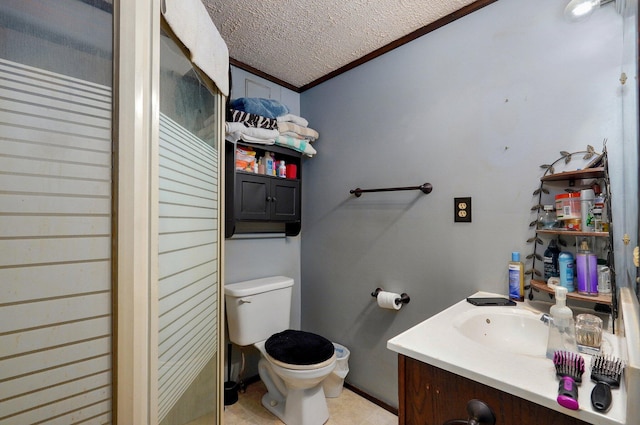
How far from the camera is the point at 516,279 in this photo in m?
1.24

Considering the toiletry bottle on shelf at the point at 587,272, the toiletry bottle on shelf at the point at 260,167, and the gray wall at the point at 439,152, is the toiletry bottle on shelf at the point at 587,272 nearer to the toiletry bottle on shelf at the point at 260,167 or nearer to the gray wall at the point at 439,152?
A: the gray wall at the point at 439,152

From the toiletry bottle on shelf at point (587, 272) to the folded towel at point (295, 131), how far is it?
5.32 feet

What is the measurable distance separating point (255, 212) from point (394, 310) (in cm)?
106

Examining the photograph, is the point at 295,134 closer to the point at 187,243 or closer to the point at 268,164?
the point at 268,164

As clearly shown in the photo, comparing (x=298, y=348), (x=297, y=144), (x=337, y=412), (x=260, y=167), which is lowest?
(x=337, y=412)

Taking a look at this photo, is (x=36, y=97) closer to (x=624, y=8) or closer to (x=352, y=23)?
(x=352, y=23)

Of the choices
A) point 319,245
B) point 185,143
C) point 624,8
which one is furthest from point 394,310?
point 624,8

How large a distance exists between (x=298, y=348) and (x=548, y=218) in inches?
53.6

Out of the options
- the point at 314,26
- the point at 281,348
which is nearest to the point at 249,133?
the point at 314,26

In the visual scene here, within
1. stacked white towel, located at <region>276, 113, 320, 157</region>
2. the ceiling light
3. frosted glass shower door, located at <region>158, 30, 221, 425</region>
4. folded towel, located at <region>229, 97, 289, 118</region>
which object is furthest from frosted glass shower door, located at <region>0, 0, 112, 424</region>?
the ceiling light

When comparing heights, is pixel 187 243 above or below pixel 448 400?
above

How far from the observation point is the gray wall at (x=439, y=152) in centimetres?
119

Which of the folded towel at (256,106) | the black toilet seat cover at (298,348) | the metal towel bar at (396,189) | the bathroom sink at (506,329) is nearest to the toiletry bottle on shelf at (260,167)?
Answer: the folded towel at (256,106)

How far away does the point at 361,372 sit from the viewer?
6.14 feet
